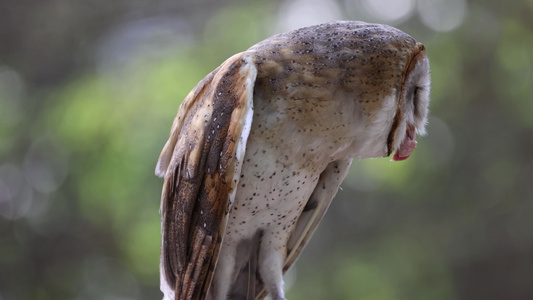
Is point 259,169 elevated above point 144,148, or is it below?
above

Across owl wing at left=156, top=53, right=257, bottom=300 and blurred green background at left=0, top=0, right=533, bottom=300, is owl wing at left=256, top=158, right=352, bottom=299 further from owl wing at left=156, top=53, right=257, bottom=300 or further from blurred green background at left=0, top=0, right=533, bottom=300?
blurred green background at left=0, top=0, right=533, bottom=300

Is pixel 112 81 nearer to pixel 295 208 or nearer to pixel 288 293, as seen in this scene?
pixel 288 293

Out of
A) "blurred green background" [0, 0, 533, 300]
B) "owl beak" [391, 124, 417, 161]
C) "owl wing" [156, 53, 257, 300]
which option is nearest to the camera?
"owl wing" [156, 53, 257, 300]

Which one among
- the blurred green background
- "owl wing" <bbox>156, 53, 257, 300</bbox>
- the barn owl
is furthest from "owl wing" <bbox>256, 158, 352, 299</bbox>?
the blurred green background

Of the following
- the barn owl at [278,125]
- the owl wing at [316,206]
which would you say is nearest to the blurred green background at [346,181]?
the owl wing at [316,206]

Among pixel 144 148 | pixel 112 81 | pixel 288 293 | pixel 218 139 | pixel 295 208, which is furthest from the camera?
pixel 288 293

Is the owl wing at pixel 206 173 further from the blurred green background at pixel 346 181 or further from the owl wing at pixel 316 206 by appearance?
the blurred green background at pixel 346 181

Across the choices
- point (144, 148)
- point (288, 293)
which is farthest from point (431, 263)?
point (144, 148)

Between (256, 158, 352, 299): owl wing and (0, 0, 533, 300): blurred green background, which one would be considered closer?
(256, 158, 352, 299): owl wing
